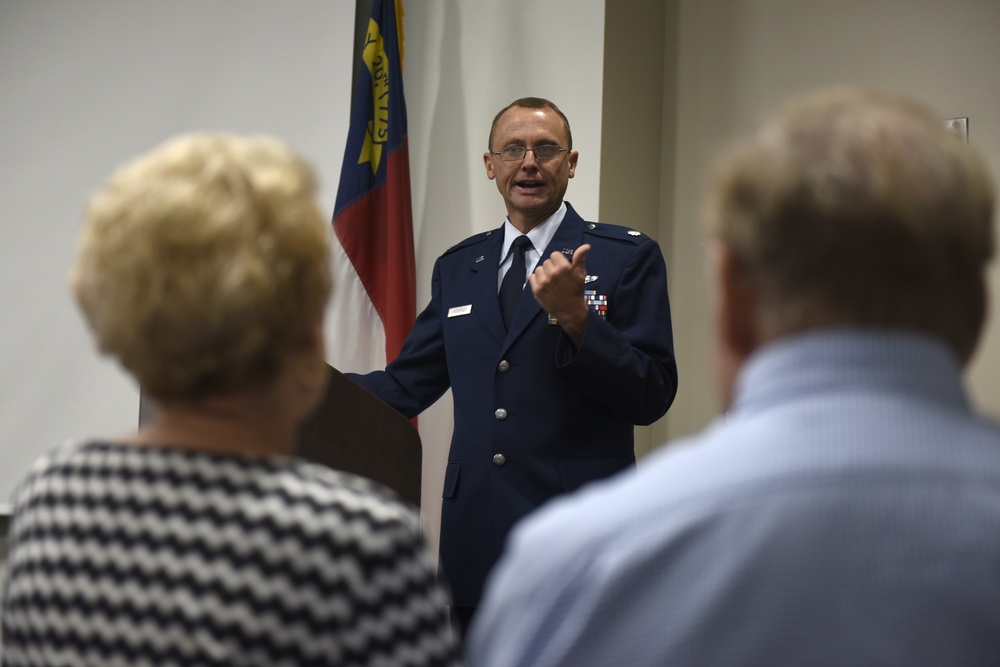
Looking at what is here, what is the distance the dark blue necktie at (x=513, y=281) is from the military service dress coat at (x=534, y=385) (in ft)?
0.08

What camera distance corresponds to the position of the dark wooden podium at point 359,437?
176 centimetres

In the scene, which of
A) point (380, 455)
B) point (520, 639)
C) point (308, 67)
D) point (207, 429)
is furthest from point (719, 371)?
point (308, 67)

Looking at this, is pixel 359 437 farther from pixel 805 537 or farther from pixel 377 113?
pixel 377 113

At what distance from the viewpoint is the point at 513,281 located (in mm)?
2582

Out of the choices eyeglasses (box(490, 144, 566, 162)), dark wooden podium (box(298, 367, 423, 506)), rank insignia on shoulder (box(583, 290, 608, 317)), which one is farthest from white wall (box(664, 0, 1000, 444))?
dark wooden podium (box(298, 367, 423, 506))

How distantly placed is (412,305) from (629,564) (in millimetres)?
3031

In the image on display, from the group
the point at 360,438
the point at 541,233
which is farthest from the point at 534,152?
the point at 360,438

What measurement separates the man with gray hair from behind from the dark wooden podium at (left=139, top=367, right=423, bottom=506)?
1.04m

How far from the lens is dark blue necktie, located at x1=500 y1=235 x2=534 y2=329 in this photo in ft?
8.39

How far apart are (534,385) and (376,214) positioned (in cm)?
152

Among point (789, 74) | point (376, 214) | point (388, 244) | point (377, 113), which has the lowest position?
point (388, 244)

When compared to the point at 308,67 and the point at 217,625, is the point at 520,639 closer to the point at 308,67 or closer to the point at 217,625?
the point at 217,625

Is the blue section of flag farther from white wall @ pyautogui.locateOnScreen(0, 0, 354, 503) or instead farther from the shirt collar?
A: the shirt collar

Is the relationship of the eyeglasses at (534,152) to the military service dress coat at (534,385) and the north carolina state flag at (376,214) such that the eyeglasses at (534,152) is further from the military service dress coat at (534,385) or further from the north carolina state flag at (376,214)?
the north carolina state flag at (376,214)
